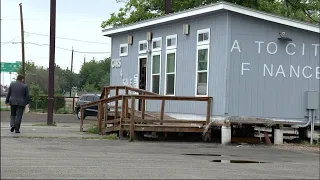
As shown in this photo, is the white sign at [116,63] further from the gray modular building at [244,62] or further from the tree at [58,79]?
the gray modular building at [244,62]

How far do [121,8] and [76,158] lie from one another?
23.9 metres

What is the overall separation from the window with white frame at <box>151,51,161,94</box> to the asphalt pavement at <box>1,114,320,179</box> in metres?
4.35

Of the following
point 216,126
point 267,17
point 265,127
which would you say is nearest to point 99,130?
point 216,126

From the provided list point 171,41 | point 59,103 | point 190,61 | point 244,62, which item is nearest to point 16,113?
point 190,61

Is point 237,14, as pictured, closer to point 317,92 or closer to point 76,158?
point 317,92

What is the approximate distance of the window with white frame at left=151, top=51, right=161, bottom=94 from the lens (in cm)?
1794

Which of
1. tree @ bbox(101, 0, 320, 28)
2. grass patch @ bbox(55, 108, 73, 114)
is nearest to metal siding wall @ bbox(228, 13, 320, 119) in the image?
tree @ bbox(101, 0, 320, 28)

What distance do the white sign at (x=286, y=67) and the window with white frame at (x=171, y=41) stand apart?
9.01 feet

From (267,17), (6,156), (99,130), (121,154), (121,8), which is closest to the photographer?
(6,156)

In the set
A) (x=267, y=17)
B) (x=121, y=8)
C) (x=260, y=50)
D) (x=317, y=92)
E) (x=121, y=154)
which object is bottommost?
(x=121, y=154)

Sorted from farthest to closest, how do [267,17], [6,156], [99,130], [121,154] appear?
[99,130]
[267,17]
[121,154]
[6,156]

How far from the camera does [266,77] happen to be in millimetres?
15266

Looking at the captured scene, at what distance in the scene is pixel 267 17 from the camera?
49.3ft

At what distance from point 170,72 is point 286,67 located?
3.85m
